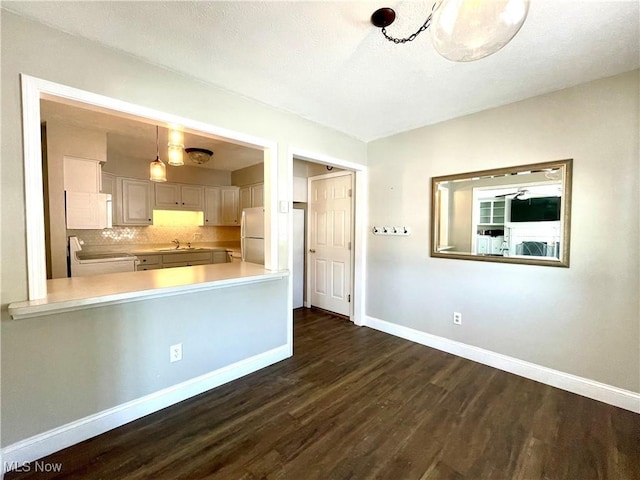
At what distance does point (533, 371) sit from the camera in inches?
95.1

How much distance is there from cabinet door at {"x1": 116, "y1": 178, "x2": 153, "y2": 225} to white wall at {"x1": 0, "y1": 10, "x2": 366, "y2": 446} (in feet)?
10.9

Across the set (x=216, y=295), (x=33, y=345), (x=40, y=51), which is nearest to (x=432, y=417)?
(x=216, y=295)

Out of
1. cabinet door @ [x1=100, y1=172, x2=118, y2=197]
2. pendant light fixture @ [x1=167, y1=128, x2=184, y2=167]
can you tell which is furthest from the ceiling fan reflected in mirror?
cabinet door @ [x1=100, y1=172, x2=118, y2=197]

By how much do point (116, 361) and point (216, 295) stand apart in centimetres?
77

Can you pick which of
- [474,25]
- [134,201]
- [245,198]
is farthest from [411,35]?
[134,201]

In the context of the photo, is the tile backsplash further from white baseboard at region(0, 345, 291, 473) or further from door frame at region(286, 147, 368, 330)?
door frame at region(286, 147, 368, 330)

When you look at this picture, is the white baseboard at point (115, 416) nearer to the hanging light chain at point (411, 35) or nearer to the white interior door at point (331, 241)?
the white interior door at point (331, 241)

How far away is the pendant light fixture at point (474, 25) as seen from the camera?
984 millimetres

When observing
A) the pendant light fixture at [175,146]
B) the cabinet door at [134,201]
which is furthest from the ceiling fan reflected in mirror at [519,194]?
the cabinet door at [134,201]

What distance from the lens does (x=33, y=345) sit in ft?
5.08

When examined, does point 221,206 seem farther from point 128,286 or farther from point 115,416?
point 115,416

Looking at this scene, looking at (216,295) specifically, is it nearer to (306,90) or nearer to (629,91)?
(306,90)

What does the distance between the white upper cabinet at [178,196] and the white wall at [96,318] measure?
3.35 metres

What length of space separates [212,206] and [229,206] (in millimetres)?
338
